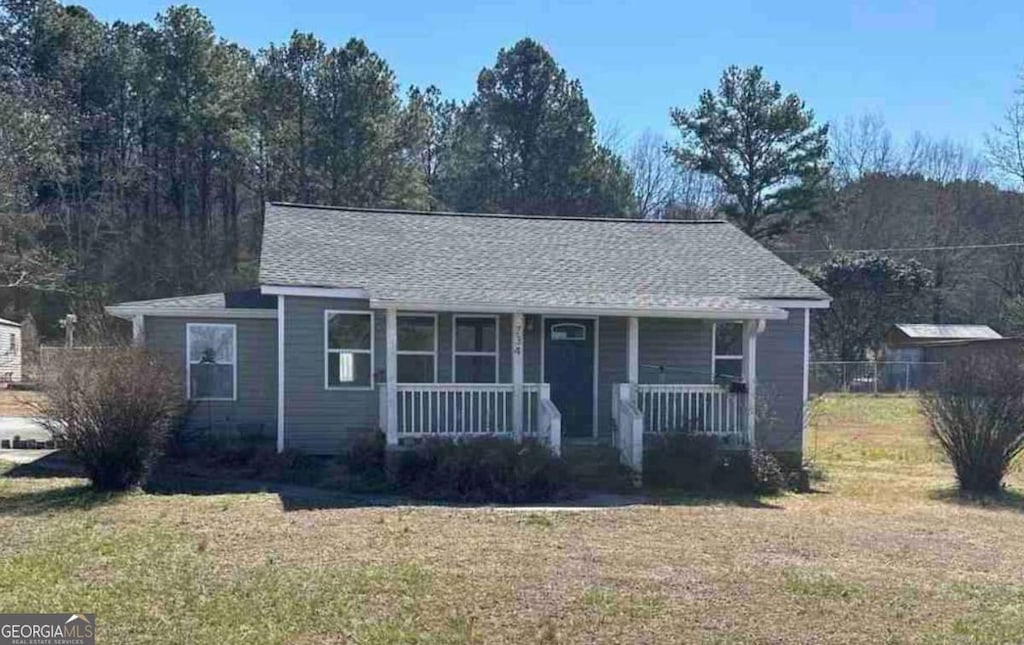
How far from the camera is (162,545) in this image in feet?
25.5

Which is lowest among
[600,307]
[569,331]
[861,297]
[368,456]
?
[368,456]

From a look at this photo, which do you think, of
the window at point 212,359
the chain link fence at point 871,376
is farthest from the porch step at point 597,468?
the chain link fence at point 871,376

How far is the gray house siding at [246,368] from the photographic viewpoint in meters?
15.0

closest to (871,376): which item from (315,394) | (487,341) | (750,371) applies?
(750,371)

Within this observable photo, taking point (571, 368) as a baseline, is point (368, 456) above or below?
below

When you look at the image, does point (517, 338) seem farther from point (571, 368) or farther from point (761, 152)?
point (761, 152)

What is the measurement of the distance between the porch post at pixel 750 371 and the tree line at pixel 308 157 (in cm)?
2469

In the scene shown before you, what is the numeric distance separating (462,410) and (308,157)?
1031 inches

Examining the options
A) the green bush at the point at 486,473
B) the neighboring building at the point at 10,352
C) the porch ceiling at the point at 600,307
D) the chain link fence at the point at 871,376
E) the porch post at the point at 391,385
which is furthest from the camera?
the chain link fence at the point at 871,376

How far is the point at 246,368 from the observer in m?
15.2

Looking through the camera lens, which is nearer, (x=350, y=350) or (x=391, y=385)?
(x=391, y=385)

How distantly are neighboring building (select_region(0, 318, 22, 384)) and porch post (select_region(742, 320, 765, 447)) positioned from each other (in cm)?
2690

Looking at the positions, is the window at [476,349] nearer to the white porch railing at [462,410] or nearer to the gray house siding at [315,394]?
the gray house siding at [315,394]

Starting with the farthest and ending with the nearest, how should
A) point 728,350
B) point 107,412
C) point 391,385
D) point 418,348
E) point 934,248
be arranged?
point 934,248 → point 728,350 → point 418,348 → point 391,385 → point 107,412
